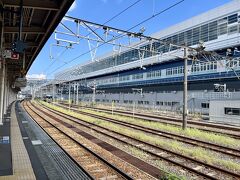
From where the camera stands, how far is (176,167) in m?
10.8

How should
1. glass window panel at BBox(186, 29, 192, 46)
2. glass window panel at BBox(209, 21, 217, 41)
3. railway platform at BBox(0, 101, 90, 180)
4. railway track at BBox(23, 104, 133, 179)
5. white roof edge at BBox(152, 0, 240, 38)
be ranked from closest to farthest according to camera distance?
railway platform at BBox(0, 101, 90, 180), railway track at BBox(23, 104, 133, 179), white roof edge at BBox(152, 0, 240, 38), glass window panel at BBox(209, 21, 217, 41), glass window panel at BBox(186, 29, 192, 46)

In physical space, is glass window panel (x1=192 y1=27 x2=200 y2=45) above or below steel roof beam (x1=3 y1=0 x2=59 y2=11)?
above

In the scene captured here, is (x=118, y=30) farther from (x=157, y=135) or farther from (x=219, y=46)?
(x=219, y=46)

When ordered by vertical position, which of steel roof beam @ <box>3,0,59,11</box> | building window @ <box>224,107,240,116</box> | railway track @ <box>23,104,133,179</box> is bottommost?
railway track @ <box>23,104,133,179</box>

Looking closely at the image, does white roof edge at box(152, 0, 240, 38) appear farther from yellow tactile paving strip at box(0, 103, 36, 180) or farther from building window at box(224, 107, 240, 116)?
yellow tactile paving strip at box(0, 103, 36, 180)

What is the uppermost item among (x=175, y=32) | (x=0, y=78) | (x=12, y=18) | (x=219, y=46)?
(x=175, y=32)

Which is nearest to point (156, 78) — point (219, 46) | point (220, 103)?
point (219, 46)

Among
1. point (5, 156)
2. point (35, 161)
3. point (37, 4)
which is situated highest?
point (37, 4)

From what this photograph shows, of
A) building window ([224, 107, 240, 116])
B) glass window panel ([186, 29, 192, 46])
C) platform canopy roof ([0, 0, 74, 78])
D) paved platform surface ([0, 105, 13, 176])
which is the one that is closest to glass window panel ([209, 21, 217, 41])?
glass window panel ([186, 29, 192, 46])

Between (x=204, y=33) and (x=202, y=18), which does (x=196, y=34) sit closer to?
(x=204, y=33)

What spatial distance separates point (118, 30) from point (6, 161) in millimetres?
11476

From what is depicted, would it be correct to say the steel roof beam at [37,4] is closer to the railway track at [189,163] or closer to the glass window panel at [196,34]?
the railway track at [189,163]

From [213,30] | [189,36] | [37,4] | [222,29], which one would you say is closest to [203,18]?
[213,30]

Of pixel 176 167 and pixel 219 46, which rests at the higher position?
pixel 219 46
